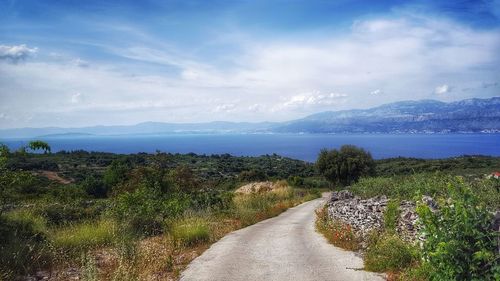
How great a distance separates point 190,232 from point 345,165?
39.7m

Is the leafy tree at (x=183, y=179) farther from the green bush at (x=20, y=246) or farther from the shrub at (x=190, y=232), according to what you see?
the green bush at (x=20, y=246)

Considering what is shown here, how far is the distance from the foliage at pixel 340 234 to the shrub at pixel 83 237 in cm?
648

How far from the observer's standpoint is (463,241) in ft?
17.4

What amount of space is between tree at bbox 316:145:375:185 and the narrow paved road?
36897 mm

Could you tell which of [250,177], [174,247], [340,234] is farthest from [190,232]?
[250,177]

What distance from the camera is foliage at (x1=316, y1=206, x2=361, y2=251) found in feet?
38.2

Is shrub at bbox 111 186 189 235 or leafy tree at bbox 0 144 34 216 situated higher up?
leafy tree at bbox 0 144 34 216

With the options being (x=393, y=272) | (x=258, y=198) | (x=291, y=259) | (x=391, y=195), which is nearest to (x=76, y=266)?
(x=291, y=259)

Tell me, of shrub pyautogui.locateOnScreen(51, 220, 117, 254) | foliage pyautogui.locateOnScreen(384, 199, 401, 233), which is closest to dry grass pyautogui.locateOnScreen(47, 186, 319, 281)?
shrub pyautogui.locateOnScreen(51, 220, 117, 254)

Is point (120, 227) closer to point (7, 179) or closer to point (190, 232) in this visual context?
point (190, 232)

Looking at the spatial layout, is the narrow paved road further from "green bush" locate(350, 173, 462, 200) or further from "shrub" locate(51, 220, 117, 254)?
"shrub" locate(51, 220, 117, 254)

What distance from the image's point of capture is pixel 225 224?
16969 millimetres

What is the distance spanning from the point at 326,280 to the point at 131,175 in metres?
14.7

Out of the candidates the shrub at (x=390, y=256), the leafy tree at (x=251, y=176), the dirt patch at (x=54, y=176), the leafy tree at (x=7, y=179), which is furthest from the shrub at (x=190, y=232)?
the dirt patch at (x=54, y=176)
